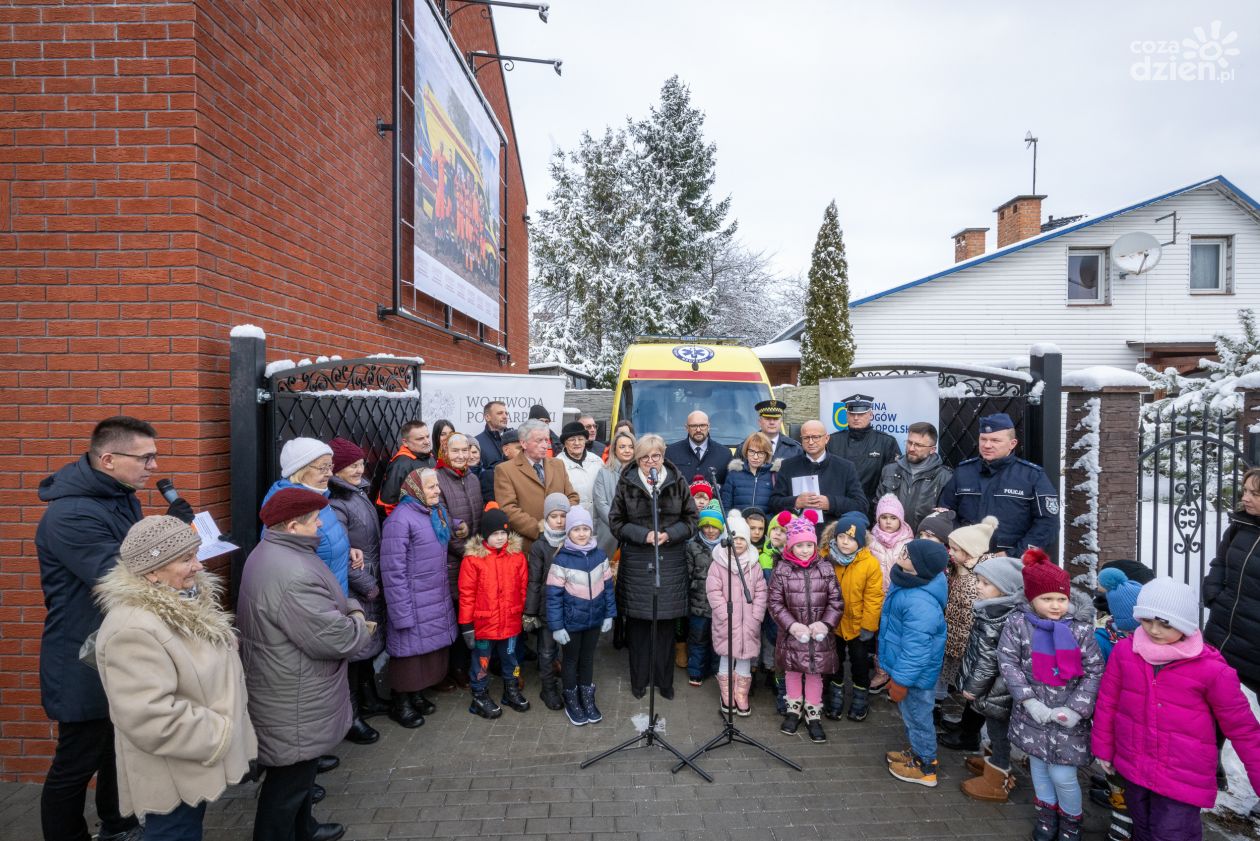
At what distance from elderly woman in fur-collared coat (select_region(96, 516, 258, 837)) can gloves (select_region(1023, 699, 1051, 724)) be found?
3558mm

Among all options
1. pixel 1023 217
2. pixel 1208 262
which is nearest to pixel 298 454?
pixel 1023 217

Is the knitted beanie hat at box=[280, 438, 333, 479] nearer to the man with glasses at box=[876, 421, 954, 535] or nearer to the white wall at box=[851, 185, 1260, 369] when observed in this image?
the man with glasses at box=[876, 421, 954, 535]

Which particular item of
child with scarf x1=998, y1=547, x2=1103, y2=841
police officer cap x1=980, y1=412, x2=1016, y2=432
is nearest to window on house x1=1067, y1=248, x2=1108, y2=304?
police officer cap x1=980, y1=412, x2=1016, y2=432

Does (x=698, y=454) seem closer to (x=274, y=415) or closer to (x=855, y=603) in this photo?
(x=855, y=603)

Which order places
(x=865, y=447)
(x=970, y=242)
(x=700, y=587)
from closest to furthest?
(x=700, y=587), (x=865, y=447), (x=970, y=242)

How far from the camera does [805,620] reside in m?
4.39

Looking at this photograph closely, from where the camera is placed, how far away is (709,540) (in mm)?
5000

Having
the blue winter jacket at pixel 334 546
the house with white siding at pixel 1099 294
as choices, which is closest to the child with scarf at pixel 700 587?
the blue winter jacket at pixel 334 546

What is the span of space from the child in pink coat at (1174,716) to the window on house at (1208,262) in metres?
19.2

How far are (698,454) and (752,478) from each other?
2.50 ft

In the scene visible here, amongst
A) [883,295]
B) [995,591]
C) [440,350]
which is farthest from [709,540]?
[883,295]

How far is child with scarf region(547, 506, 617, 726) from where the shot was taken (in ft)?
15.0

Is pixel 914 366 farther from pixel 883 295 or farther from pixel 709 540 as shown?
pixel 883 295

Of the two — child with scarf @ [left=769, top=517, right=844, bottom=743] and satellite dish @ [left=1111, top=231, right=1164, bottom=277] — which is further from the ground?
satellite dish @ [left=1111, top=231, right=1164, bottom=277]
